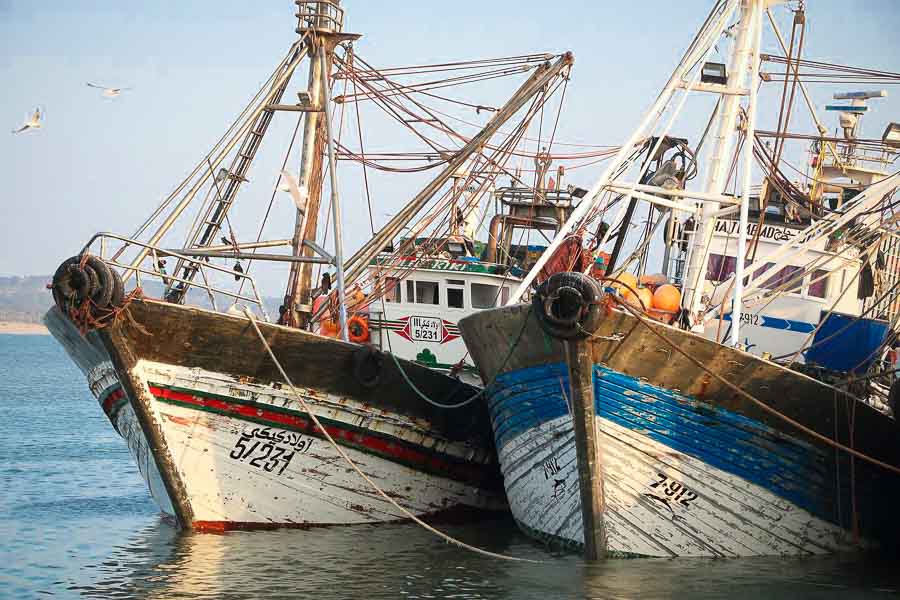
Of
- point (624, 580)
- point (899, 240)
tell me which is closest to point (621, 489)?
point (624, 580)

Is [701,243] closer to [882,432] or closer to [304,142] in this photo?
[882,432]

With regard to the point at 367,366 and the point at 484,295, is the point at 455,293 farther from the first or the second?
the point at 367,366

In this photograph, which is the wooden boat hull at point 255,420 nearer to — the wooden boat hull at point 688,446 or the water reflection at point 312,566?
the water reflection at point 312,566

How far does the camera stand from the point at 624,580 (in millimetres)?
14047

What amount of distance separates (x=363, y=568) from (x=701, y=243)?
252 inches

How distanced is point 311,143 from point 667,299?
6580 mm

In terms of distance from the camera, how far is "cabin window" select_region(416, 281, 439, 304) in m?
21.4

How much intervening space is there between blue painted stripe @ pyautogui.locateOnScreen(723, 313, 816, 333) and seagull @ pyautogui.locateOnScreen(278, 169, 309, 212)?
7961 mm

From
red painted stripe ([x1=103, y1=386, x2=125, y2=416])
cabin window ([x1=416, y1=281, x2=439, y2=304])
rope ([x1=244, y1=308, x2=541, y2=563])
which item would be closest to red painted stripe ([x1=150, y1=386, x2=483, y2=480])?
rope ([x1=244, y1=308, x2=541, y2=563])

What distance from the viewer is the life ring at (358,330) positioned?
21.0m

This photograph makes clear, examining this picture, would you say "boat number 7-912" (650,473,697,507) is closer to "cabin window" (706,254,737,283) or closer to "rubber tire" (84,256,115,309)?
"rubber tire" (84,256,115,309)

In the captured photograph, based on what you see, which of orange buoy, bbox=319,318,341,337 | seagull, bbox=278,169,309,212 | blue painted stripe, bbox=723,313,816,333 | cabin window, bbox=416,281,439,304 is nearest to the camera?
seagull, bbox=278,169,309,212

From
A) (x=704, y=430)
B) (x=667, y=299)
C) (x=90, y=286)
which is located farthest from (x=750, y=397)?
(x=90, y=286)

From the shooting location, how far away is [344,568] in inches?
595
